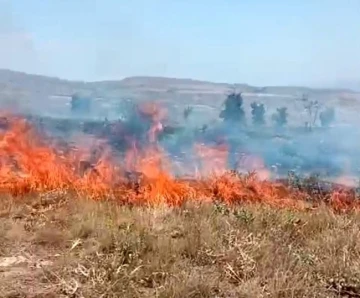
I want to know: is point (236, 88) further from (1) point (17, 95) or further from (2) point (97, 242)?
(2) point (97, 242)

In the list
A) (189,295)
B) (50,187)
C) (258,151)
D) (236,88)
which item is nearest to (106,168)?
(50,187)

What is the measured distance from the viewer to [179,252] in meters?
4.36

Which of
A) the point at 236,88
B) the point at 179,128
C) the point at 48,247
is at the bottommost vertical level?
the point at 48,247

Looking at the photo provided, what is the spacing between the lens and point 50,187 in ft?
22.8

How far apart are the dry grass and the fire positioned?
1.10 m

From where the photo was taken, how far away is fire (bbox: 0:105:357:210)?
696 cm

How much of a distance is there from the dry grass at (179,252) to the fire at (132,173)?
1.10m

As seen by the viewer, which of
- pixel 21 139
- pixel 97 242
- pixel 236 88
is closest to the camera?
pixel 97 242

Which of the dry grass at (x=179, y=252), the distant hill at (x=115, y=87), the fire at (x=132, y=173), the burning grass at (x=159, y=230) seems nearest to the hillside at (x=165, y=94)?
the distant hill at (x=115, y=87)

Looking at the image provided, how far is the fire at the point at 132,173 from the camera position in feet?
22.8

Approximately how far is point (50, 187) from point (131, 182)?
1116 millimetres

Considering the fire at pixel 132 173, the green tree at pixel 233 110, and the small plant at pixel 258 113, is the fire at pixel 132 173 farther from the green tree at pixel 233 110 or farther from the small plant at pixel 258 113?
the small plant at pixel 258 113

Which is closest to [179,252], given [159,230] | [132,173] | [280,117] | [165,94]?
[159,230]

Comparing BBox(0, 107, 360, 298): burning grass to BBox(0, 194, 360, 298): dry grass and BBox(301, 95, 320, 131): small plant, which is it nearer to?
BBox(0, 194, 360, 298): dry grass
